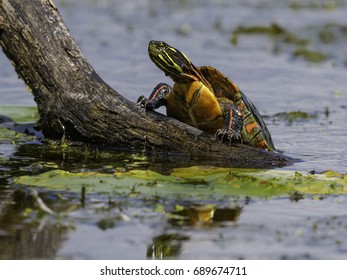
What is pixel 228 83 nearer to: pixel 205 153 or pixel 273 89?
pixel 205 153

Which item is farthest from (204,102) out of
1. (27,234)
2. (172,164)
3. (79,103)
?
(27,234)

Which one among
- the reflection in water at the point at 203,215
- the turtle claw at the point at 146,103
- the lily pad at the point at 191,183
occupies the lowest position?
the reflection in water at the point at 203,215

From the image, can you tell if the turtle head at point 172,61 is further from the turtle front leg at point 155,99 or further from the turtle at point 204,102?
the turtle front leg at point 155,99

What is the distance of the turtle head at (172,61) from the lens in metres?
6.83

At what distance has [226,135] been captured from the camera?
6.82 meters

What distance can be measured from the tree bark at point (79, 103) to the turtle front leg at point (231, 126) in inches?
3.0

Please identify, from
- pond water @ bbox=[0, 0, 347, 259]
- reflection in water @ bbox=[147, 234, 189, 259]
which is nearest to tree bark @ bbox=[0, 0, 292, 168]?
pond water @ bbox=[0, 0, 347, 259]

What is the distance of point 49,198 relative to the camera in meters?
5.42

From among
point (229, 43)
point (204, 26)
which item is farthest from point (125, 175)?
point (204, 26)

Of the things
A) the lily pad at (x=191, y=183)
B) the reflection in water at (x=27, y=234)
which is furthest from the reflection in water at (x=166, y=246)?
the lily pad at (x=191, y=183)

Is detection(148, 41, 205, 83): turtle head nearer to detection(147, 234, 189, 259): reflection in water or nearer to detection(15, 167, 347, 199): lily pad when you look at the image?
detection(15, 167, 347, 199): lily pad

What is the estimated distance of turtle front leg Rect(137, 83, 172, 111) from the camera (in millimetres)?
6922

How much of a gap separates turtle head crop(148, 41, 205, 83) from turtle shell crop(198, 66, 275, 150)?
18 centimetres

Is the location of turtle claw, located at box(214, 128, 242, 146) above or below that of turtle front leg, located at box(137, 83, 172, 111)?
below
